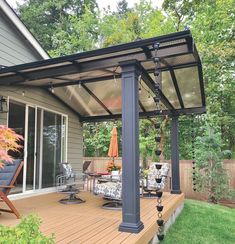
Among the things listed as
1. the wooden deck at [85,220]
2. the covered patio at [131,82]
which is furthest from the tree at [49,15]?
the wooden deck at [85,220]

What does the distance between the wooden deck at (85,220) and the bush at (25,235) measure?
4.67 feet

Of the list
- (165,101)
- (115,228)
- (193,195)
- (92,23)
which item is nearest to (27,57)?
(165,101)

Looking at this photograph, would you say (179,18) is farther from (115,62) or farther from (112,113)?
(115,62)

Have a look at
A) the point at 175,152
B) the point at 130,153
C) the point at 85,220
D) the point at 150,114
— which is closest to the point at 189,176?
the point at 175,152

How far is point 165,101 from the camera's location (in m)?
7.13

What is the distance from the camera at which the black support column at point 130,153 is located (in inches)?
158

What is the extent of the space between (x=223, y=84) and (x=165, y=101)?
25.0 ft

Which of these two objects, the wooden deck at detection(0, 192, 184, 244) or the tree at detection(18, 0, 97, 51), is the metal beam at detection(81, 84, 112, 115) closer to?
the wooden deck at detection(0, 192, 184, 244)

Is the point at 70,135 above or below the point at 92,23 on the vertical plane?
below

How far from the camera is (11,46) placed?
7473 millimetres

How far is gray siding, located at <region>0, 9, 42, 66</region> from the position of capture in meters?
7.15

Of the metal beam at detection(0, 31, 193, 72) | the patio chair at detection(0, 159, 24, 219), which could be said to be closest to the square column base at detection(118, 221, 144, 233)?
the patio chair at detection(0, 159, 24, 219)

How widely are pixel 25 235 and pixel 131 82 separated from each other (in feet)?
8.70

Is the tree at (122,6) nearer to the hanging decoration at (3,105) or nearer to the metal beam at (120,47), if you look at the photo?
the hanging decoration at (3,105)
